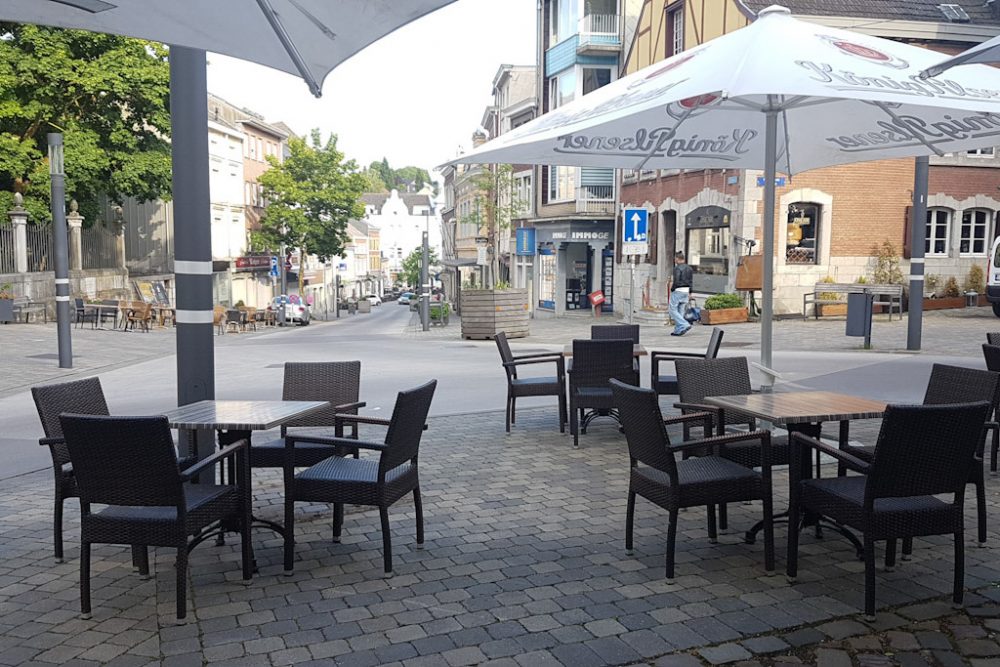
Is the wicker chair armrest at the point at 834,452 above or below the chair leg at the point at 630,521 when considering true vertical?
above

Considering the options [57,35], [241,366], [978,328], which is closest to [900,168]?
[978,328]

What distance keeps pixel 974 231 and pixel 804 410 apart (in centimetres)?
2366

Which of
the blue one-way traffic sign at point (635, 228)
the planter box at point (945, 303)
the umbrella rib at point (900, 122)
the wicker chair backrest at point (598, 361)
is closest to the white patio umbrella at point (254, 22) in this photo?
the wicker chair backrest at point (598, 361)

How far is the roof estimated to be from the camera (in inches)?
933

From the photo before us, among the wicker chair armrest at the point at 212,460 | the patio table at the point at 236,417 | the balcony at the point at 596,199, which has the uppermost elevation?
the balcony at the point at 596,199

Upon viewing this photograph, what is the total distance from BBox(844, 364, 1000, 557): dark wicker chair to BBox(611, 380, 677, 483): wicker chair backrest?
1.23 metres

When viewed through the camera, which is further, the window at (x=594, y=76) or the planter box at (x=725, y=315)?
the window at (x=594, y=76)

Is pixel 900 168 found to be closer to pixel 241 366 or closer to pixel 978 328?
pixel 978 328

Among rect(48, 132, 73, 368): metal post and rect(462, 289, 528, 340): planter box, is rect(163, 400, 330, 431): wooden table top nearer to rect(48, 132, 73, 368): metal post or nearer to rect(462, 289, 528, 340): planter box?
rect(48, 132, 73, 368): metal post

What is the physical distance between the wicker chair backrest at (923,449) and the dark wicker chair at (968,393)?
0.71m

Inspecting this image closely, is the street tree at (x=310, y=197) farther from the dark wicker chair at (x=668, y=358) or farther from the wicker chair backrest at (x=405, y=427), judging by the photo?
the wicker chair backrest at (x=405, y=427)

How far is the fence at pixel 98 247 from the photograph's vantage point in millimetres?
32875

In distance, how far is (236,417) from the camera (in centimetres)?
495

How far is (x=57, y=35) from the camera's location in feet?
93.6
